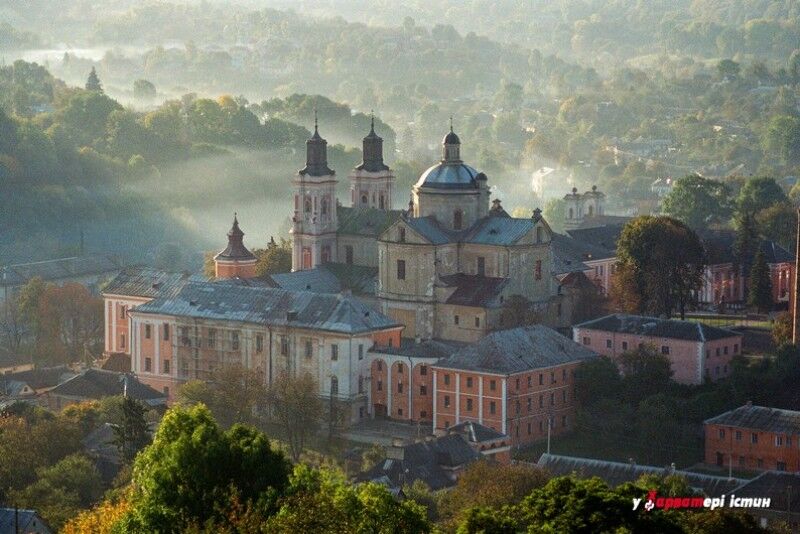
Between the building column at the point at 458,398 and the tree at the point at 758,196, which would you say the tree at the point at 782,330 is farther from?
the tree at the point at 758,196

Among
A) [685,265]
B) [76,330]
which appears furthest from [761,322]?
[76,330]

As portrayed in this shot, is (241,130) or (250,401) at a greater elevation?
(241,130)

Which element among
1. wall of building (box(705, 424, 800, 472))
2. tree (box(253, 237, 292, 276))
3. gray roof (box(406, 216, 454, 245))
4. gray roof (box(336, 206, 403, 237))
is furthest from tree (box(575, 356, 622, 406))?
tree (box(253, 237, 292, 276))

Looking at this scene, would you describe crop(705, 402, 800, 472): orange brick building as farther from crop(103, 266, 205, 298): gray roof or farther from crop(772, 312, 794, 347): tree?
crop(103, 266, 205, 298): gray roof

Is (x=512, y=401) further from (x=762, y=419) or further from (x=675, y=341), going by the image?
(x=762, y=419)

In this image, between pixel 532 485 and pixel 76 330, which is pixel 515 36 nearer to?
pixel 76 330

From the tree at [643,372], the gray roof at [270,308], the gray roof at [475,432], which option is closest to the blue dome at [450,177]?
the gray roof at [270,308]
